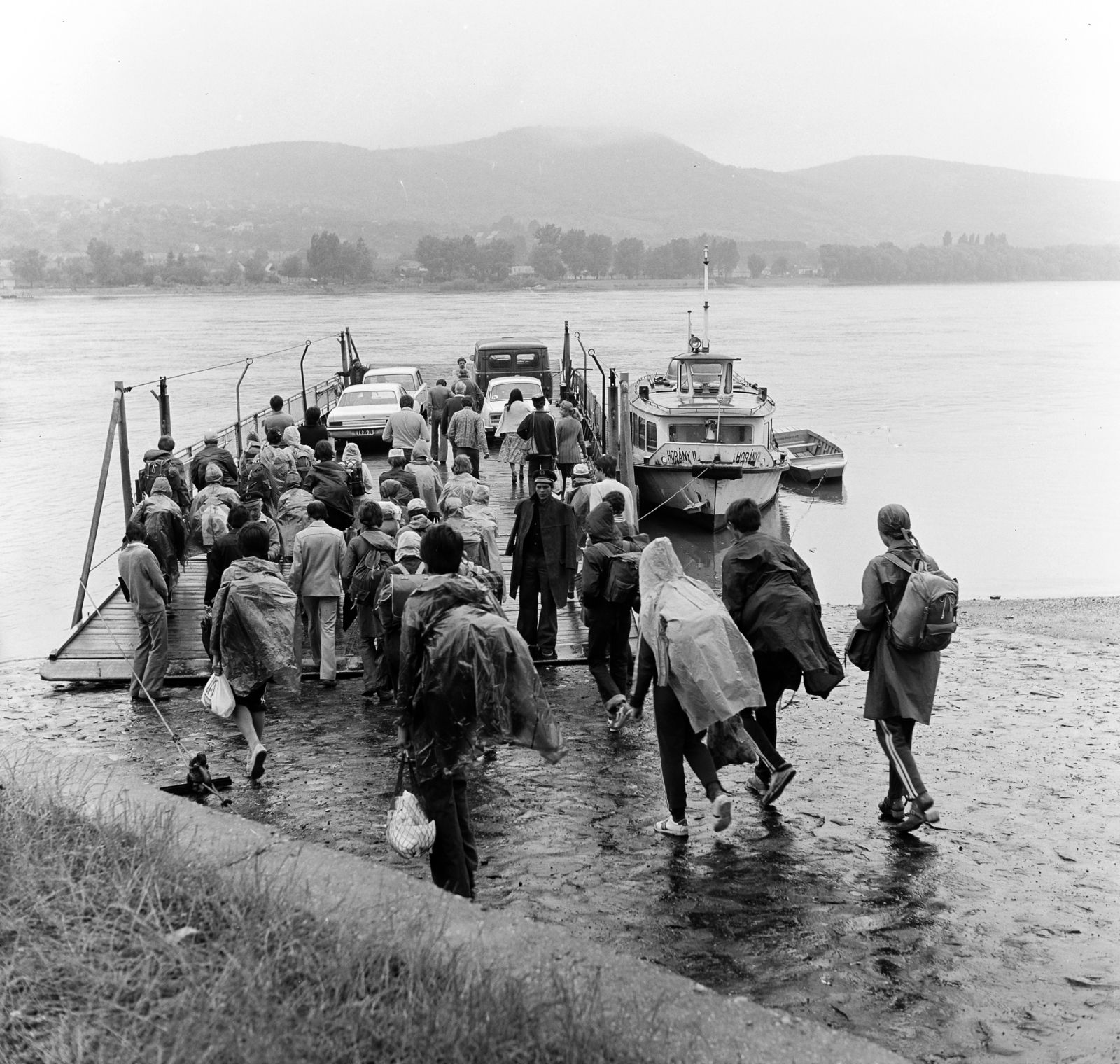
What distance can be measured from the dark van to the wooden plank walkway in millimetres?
18612

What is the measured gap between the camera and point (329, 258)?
580 ft

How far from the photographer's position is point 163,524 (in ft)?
37.3

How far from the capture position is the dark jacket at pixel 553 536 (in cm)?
1020

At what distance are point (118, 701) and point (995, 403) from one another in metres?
57.7

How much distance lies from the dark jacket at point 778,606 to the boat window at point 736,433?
70.9ft

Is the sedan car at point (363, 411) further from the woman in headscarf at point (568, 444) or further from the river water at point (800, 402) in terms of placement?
the woman in headscarf at point (568, 444)

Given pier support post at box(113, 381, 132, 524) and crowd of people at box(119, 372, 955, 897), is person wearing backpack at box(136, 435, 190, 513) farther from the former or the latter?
pier support post at box(113, 381, 132, 524)

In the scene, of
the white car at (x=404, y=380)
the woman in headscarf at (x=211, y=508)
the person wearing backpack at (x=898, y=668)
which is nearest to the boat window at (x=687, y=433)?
the white car at (x=404, y=380)

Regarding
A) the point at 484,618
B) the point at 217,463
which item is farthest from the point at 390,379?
the point at 484,618

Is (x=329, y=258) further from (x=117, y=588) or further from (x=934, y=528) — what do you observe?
(x=117, y=588)

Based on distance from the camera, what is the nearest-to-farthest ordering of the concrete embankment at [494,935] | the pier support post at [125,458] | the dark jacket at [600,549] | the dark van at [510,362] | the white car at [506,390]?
1. the concrete embankment at [494,935]
2. the dark jacket at [600,549]
3. the pier support post at [125,458]
4. the white car at [506,390]
5. the dark van at [510,362]

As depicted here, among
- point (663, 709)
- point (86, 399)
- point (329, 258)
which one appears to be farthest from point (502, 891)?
point (329, 258)

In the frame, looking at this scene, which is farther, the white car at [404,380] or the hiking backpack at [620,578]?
the white car at [404,380]

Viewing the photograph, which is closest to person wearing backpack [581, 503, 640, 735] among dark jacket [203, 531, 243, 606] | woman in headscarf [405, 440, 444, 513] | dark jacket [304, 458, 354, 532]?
dark jacket [203, 531, 243, 606]
